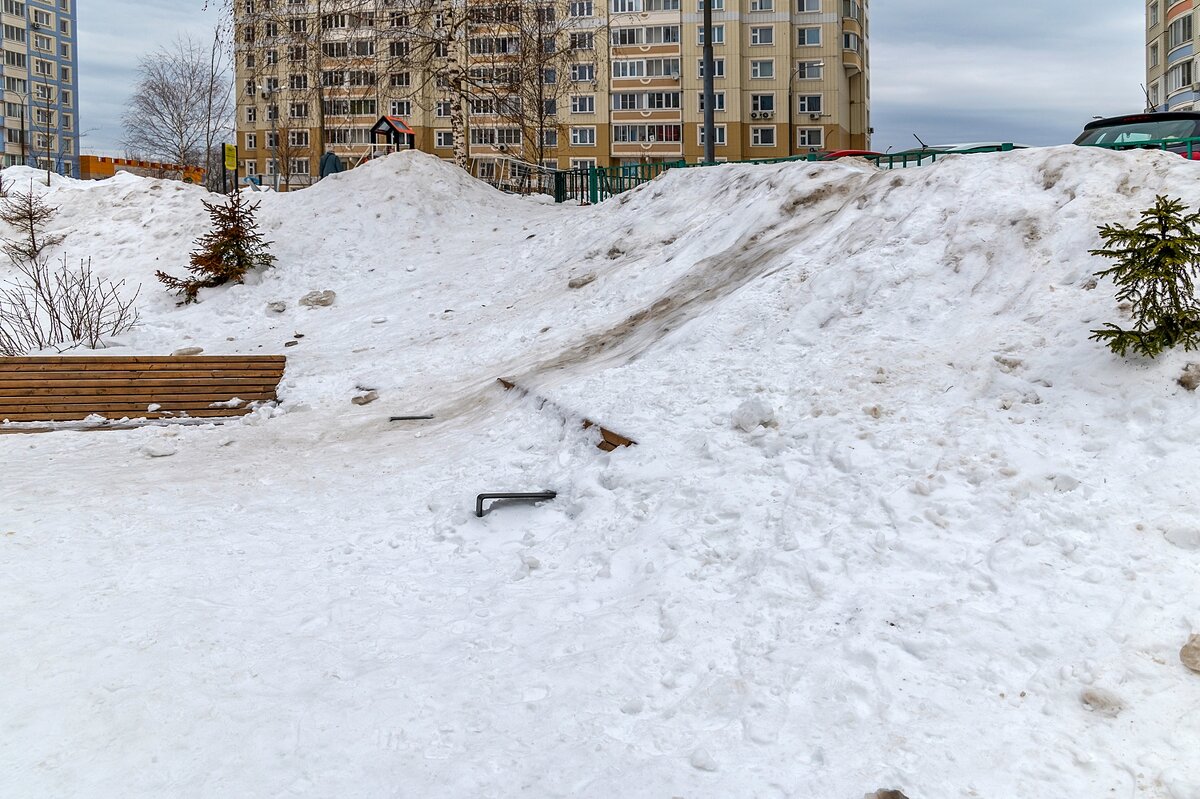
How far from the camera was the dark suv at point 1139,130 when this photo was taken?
34.4 feet

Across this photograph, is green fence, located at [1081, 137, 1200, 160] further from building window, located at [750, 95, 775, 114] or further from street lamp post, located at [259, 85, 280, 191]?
building window, located at [750, 95, 775, 114]

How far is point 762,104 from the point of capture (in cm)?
5588

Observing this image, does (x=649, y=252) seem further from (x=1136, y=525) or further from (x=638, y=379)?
(x=1136, y=525)

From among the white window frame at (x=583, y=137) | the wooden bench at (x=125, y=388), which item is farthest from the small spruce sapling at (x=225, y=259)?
the white window frame at (x=583, y=137)

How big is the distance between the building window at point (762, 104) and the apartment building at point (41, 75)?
53.1 meters

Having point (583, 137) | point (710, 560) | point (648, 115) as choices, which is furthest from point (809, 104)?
point (710, 560)

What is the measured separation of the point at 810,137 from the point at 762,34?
7.24 meters

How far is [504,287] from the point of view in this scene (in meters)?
14.0

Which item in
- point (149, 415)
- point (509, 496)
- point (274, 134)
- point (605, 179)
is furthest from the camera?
point (274, 134)

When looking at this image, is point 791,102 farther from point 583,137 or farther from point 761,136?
point 583,137

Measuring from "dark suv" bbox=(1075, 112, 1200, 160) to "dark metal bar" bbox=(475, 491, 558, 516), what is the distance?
8.79 m

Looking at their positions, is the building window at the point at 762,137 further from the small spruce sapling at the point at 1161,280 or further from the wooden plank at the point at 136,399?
the small spruce sapling at the point at 1161,280

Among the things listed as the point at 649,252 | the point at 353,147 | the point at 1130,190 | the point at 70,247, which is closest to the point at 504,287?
the point at 649,252

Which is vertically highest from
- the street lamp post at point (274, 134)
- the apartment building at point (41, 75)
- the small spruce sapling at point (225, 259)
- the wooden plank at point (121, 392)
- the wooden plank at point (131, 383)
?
the apartment building at point (41, 75)
